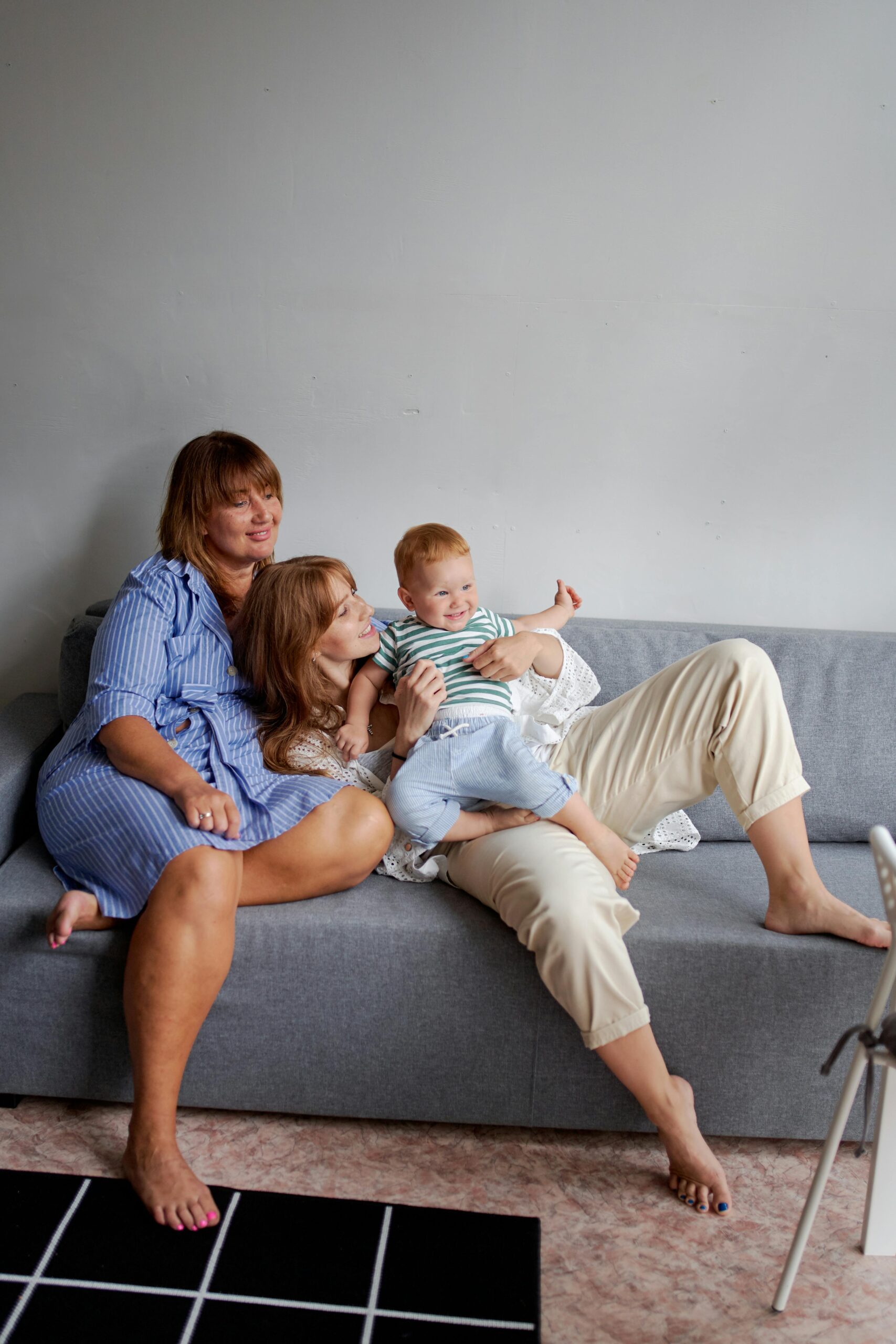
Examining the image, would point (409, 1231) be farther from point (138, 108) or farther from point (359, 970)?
point (138, 108)

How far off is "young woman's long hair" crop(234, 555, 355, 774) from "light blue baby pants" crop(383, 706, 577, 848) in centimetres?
21

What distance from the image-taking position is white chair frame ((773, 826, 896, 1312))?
113cm

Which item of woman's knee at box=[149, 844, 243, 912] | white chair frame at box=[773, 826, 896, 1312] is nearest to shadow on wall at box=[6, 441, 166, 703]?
woman's knee at box=[149, 844, 243, 912]

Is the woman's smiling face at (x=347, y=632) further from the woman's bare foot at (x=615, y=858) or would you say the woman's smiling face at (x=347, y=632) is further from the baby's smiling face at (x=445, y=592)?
the woman's bare foot at (x=615, y=858)

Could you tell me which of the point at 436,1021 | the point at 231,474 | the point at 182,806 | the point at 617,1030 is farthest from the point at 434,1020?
the point at 231,474

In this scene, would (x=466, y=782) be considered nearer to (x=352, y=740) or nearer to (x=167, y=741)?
(x=352, y=740)

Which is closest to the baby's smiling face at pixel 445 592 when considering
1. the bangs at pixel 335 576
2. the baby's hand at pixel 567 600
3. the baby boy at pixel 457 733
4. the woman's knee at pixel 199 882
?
the baby boy at pixel 457 733

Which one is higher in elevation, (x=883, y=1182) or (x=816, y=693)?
(x=816, y=693)

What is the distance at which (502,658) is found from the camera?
69.4 inches

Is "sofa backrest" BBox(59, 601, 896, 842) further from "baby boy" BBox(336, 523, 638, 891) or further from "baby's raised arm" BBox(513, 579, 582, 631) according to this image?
"baby boy" BBox(336, 523, 638, 891)

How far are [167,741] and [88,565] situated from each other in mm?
799

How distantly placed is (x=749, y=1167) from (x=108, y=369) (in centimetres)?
199

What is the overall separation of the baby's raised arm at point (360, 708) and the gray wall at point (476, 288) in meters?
0.48

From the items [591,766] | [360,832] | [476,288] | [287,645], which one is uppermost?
[476,288]
